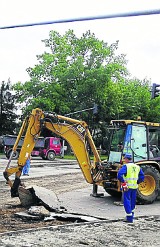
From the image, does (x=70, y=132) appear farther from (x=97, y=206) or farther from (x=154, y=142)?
(x=154, y=142)

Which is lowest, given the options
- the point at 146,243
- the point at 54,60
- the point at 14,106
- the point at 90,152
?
the point at 146,243

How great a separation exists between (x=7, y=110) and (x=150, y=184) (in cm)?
6294

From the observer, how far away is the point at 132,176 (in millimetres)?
12055

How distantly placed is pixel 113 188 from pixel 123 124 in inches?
88.7

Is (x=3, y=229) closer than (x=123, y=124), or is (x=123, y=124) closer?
(x=3, y=229)

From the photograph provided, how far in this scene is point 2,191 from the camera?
693 inches

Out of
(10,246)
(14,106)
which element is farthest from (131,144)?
(14,106)

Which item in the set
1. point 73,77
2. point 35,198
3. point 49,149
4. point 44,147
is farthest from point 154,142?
point 73,77

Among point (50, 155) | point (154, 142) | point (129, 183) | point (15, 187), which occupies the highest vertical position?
point (154, 142)

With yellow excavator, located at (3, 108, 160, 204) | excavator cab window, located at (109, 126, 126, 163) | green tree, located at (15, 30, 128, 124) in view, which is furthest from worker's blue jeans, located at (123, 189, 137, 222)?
green tree, located at (15, 30, 128, 124)

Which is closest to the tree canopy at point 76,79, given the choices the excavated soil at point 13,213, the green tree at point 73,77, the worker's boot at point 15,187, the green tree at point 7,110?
the green tree at point 73,77

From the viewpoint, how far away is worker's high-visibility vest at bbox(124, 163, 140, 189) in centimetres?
1190

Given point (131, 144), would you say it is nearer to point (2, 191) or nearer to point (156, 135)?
point (156, 135)

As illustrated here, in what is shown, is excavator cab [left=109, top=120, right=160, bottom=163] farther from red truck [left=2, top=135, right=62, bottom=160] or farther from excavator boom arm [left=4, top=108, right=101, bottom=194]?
red truck [left=2, top=135, right=62, bottom=160]
